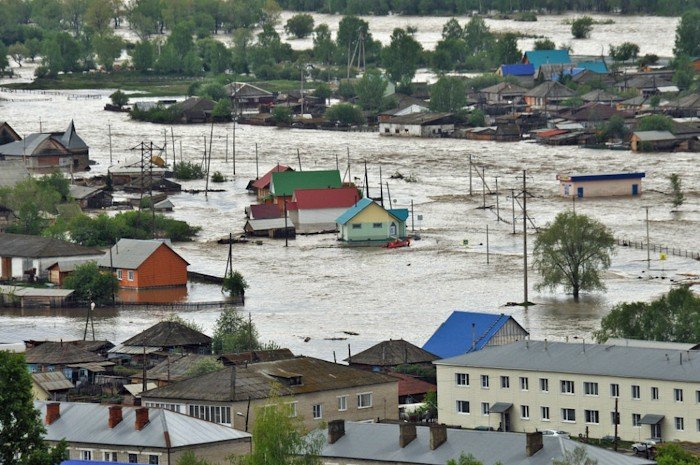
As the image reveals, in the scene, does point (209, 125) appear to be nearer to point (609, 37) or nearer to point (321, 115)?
point (321, 115)

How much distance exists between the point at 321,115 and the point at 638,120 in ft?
41.9

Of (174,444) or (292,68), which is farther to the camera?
(292,68)

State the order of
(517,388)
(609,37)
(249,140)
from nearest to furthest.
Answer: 1. (517,388)
2. (249,140)
3. (609,37)

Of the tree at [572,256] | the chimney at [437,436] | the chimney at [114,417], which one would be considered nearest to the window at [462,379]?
the chimney at [437,436]

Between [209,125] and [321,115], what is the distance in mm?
4304

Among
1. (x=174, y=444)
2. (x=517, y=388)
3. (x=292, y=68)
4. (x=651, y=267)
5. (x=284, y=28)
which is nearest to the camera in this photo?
(x=174, y=444)

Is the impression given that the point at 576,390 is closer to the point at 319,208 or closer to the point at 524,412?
the point at 524,412

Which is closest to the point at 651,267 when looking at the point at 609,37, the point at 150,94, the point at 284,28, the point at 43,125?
the point at 43,125

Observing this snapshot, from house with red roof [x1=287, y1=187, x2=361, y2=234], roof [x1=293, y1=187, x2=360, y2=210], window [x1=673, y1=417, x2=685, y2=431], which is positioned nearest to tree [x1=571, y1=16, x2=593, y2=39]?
roof [x1=293, y1=187, x2=360, y2=210]

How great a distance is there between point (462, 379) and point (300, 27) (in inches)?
3438

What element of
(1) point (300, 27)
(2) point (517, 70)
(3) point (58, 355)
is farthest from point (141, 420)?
(1) point (300, 27)

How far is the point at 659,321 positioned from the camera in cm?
2859

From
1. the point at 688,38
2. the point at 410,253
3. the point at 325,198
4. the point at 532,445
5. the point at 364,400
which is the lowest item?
the point at 410,253

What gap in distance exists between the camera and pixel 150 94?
8819 cm
